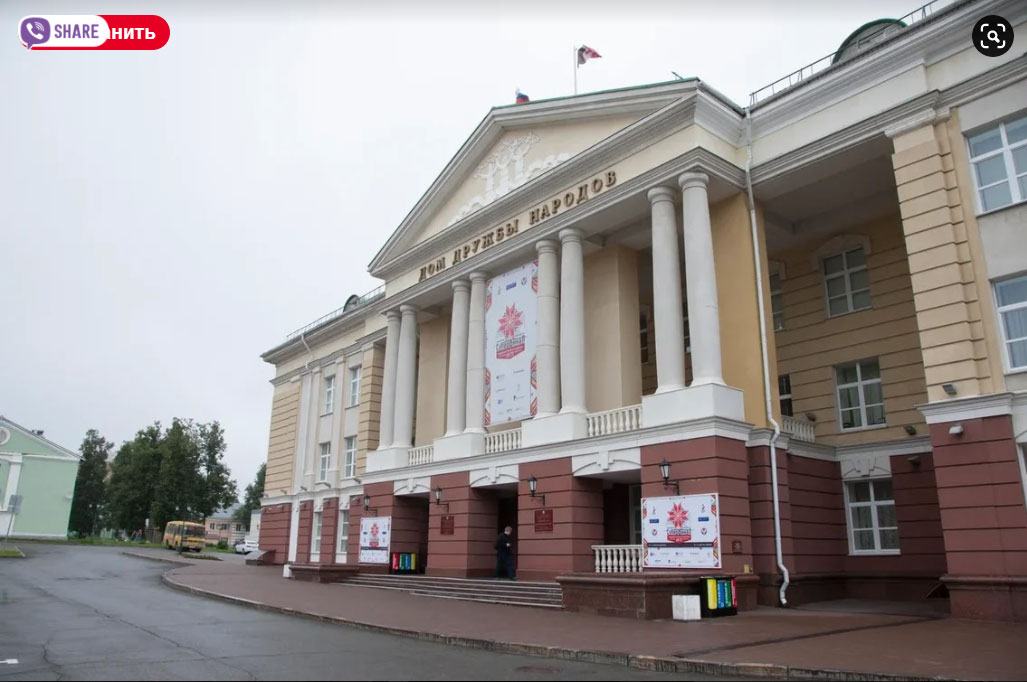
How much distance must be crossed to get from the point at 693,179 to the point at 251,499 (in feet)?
373

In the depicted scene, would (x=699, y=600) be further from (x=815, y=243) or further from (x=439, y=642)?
(x=815, y=243)

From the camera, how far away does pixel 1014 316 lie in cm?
1529

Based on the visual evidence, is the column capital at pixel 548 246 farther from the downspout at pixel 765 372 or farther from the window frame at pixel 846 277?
the window frame at pixel 846 277

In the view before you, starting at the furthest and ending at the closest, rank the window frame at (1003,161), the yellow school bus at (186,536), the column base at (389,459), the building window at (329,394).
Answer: the yellow school bus at (186,536) < the building window at (329,394) < the column base at (389,459) < the window frame at (1003,161)

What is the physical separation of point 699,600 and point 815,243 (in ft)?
41.4

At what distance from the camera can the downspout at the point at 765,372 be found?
1745cm

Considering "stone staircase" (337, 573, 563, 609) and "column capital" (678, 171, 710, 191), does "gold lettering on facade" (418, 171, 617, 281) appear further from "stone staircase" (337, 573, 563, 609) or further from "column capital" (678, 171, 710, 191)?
"stone staircase" (337, 573, 563, 609)

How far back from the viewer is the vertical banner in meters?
26.9

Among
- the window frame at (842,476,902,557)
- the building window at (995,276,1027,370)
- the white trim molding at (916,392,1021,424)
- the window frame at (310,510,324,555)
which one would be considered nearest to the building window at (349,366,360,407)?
the window frame at (310,510,324,555)

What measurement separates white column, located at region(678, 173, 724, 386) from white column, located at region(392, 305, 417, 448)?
1285 centimetres

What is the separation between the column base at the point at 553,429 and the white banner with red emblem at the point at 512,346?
→ 0.96 meters

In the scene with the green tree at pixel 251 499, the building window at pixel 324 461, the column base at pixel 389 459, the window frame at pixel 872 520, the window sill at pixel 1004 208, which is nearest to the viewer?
the window sill at pixel 1004 208

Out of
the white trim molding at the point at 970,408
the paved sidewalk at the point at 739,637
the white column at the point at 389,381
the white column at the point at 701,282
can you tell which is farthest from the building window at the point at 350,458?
the white trim molding at the point at 970,408

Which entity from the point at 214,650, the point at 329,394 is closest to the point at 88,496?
the point at 329,394
